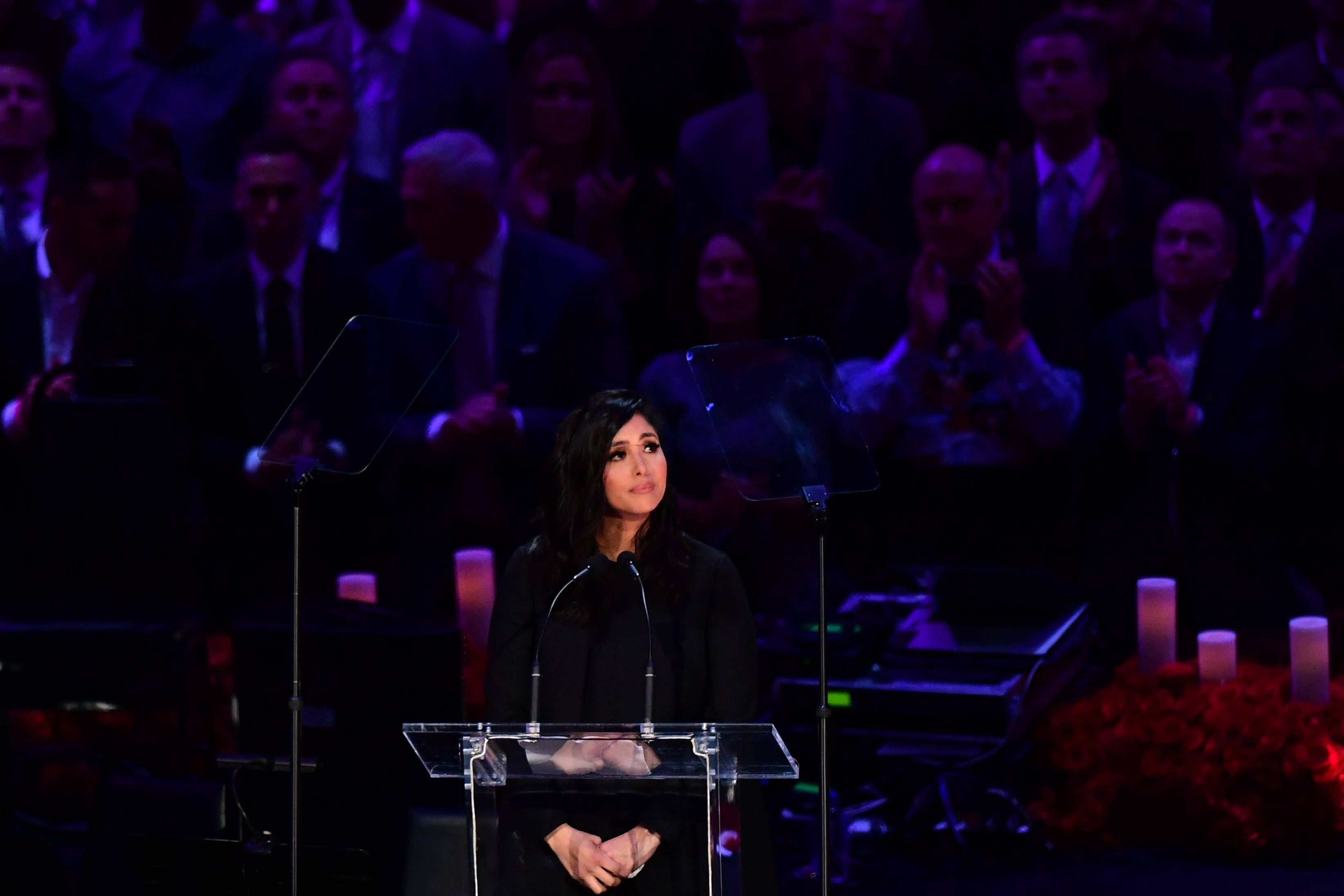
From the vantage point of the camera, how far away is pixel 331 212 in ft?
18.1

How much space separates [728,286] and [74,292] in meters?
2.09

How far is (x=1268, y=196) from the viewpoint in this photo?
16.9 feet

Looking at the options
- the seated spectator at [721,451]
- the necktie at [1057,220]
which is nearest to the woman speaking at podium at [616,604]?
the seated spectator at [721,451]

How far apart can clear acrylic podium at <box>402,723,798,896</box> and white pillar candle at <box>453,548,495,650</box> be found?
76.9 inches

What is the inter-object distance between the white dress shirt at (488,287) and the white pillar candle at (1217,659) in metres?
2.29

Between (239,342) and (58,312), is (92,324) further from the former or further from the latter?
(239,342)

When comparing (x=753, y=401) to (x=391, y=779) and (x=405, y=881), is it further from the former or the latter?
(x=391, y=779)

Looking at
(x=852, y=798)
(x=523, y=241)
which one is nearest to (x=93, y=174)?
(x=523, y=241)

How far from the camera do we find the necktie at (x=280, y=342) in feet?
17.9

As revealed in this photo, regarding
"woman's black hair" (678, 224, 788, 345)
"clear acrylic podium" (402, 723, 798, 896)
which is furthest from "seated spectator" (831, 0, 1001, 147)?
"clear acrylic podium" (402, 723, 798, 896)

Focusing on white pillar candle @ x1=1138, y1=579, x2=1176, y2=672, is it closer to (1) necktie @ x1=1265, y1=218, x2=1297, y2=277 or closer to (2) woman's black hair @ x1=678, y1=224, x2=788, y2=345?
(1) necktie @ x1=1265, y1=218, x2=1297, y2=277

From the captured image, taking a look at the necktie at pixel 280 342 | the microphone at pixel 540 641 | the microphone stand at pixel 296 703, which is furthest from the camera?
the necktie at pixel 280 342

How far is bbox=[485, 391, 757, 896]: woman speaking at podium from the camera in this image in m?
2.86

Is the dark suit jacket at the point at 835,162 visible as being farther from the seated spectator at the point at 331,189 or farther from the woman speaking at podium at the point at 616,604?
the woman speaking at podium at the point at 616,604
